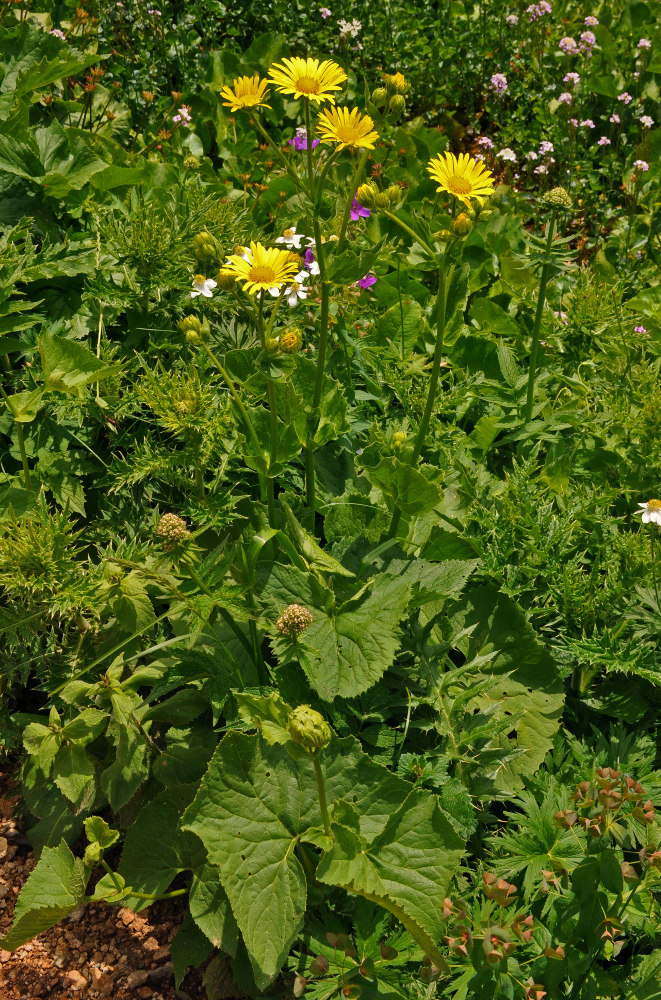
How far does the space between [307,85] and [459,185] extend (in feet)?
1.23

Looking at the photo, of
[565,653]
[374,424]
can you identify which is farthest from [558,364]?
[565,653]

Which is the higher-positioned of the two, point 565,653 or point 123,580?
point 123,580

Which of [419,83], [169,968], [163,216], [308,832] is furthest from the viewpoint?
[419,83]

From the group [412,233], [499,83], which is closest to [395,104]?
[412,233]

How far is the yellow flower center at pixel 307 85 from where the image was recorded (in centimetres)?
180

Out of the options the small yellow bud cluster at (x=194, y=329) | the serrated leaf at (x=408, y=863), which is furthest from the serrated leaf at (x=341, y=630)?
the small yellow bud cluster at (x=194, y=329)

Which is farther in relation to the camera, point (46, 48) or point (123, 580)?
point (46, 48)

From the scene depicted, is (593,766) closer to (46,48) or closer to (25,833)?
(25,833)

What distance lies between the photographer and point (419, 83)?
4.32 meters

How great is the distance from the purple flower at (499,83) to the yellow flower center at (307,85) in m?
2.82

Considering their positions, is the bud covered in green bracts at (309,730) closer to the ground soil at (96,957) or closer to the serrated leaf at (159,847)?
the serrated leaf at (159,847)

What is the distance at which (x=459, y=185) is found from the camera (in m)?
1.82

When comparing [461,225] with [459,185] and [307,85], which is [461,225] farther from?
[307,85]

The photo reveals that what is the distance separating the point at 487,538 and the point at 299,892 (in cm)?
101
